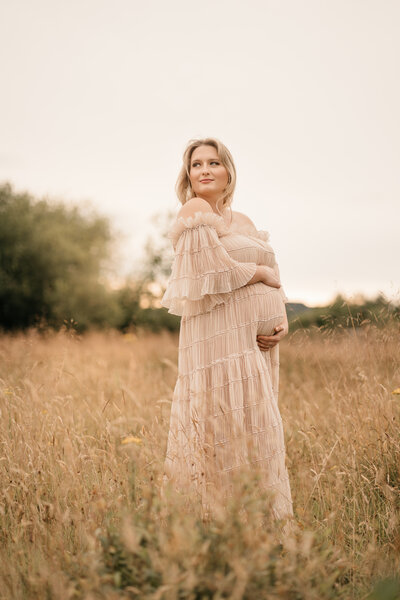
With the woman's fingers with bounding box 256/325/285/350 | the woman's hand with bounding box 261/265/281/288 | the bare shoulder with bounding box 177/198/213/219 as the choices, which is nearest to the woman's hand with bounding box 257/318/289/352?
the woman's fingers with bounding box 256/325/285/350

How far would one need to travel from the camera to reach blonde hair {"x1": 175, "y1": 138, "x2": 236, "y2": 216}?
3.12 m

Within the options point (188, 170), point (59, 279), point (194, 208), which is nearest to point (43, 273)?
point (59, 279)

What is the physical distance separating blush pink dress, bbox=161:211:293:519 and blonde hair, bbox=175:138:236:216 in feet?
1.30

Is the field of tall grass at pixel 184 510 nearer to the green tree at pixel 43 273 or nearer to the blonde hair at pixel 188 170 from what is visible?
the blonde hair at pixel 188 170

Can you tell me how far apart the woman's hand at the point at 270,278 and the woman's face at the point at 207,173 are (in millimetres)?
588

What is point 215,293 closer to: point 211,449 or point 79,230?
point 211,449

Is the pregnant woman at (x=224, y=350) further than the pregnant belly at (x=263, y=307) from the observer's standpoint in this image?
No

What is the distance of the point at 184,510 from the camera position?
195 centimetres

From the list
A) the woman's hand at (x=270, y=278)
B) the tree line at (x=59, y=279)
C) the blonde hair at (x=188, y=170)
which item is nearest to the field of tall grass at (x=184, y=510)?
the woman's hand at (x=270, y=278)

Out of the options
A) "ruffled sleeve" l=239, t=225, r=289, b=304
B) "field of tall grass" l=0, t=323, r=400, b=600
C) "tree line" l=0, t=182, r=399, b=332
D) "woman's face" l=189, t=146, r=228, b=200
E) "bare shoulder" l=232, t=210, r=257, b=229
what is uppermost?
"tree line" l=0, t=182, r=399, b=332

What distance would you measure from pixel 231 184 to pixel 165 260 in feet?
48.4

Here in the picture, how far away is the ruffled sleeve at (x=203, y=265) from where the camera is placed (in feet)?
8.82

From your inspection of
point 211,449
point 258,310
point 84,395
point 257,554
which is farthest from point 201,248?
point 84,395

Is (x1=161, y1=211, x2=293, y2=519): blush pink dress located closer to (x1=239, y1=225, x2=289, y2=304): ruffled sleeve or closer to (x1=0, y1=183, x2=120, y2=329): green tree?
(x1=239, y1=225, x2=289, y2=304): ruffled sleeve
